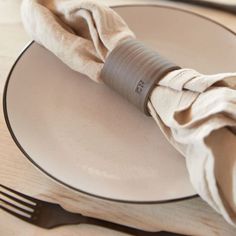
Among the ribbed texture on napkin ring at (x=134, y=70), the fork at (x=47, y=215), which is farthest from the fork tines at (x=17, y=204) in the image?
the ribbed texture on napkin ring at (x=134, y=70)

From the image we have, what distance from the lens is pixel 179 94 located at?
15.5 inches

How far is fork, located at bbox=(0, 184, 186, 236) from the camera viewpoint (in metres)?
0.38

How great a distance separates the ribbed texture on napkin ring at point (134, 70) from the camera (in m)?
0.41

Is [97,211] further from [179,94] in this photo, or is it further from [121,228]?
[179,94]

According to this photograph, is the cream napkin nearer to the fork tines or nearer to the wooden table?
the wooden table

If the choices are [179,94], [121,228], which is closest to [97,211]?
[121,228]

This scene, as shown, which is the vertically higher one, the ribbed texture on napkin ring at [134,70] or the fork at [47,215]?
the ribbed texture on napkin ring at [134,70]

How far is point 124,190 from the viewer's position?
0.38 metres

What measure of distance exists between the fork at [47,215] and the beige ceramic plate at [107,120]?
0.03 meters

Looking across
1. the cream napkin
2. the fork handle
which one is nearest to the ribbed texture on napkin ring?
the cream napkin

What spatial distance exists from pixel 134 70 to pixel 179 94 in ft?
0.19

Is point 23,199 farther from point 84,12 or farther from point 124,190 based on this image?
point 84,12

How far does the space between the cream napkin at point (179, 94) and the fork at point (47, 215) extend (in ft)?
0.27

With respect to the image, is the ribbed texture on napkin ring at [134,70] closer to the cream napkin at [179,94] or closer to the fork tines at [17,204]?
the cream napkin at [179,94]
